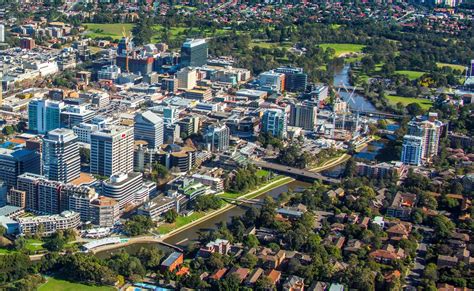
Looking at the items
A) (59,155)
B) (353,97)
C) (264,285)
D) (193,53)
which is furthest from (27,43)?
(264,285)

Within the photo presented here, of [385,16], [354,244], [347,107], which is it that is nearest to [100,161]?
[354,244]

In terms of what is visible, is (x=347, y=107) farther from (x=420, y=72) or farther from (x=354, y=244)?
(x=354, y=244)

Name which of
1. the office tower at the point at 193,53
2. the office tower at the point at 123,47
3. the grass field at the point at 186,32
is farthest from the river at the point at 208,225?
the grass field at the point at 186,32

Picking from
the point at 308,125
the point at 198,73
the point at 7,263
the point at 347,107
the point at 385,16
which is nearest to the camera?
the point at 7,263

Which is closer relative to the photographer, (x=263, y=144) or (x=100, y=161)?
(x=100, y=161)

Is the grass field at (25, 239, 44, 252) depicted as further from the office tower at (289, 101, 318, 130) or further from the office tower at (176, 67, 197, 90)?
the office tower at (176, 67, 197, 90)

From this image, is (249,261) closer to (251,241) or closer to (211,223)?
(251,241)
